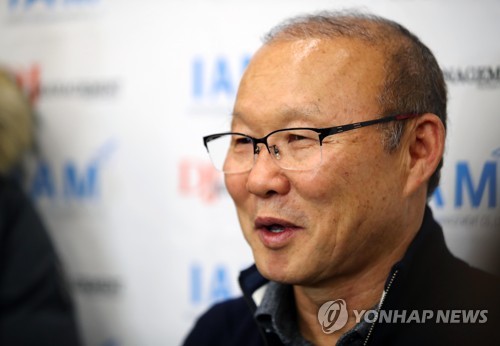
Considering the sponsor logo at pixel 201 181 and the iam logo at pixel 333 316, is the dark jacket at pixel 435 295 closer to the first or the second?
the iam logo at pixel 333 316

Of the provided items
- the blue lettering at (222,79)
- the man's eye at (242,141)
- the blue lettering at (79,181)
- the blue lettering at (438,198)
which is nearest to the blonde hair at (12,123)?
the blue lettering at (79,181)

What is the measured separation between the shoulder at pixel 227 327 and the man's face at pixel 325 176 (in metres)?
0.23

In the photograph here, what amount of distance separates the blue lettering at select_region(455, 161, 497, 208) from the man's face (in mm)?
127

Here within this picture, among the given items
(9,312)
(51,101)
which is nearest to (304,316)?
(9,312)

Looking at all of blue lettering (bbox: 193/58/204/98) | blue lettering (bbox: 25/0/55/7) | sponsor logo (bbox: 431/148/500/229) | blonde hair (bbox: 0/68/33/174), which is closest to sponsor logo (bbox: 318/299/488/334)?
sponsor logo (bbox: 431/148/500/229)

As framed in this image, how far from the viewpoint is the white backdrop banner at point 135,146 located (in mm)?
1730

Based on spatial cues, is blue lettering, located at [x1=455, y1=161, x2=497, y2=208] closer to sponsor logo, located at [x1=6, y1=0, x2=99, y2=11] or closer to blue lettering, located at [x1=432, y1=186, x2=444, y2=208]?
blue lettering, located at [x1=432, y1=186, x2=444, y2=208]

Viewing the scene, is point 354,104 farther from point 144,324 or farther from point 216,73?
point 144,324

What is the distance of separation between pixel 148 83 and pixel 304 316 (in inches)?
41.7

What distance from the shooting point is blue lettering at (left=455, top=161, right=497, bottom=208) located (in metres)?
0.90

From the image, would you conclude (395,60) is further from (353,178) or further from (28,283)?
(28,283)

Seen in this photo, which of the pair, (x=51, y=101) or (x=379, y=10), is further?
(x=51, y=101)

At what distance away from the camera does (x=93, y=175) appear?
1947mm

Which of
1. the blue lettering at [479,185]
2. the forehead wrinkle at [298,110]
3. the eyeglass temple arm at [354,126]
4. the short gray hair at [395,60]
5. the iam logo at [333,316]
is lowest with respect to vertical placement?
the iam logo at [333,316]
